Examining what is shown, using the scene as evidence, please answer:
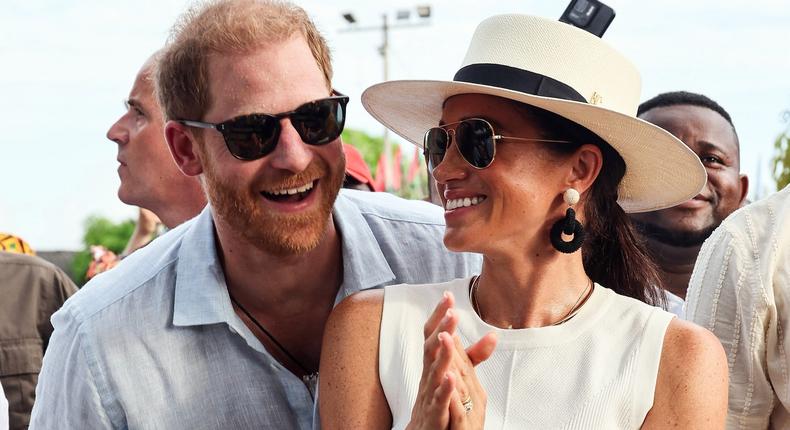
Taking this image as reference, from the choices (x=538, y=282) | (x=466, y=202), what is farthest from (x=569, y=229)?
(x=466, y=202)

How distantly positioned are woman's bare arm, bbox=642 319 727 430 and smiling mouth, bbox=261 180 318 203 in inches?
49.2

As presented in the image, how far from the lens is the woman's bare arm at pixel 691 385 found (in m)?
2.77

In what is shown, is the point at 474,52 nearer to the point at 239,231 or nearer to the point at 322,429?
the point at 239,231

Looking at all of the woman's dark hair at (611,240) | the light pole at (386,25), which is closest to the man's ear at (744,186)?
the woman's dark hair at (611,240)

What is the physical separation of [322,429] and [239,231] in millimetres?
774

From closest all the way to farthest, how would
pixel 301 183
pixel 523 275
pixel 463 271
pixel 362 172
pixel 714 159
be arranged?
pixel 523 275 < pixel 301 183 < pixel 463 271 < pixel 714 159 < pixel 362 172

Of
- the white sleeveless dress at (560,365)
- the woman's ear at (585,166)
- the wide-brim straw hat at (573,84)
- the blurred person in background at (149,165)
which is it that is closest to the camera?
the white sleeveless dress at (560,365)

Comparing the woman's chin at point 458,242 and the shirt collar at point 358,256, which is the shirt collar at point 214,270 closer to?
the shirt collar at point 358,256

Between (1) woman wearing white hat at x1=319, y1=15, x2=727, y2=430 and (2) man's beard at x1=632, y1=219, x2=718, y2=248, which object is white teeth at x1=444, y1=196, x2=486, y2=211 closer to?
(1) woman wearing white hat at x1=319, y1=15, x2=727, y2=430

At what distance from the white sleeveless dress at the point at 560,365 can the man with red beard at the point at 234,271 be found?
0.50m

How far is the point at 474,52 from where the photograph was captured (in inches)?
126

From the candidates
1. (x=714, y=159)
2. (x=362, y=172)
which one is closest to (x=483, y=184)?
(x=714, y=159)

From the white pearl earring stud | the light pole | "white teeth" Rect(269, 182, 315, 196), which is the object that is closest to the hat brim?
the white pearl earring stud

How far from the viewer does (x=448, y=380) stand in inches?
96.5
